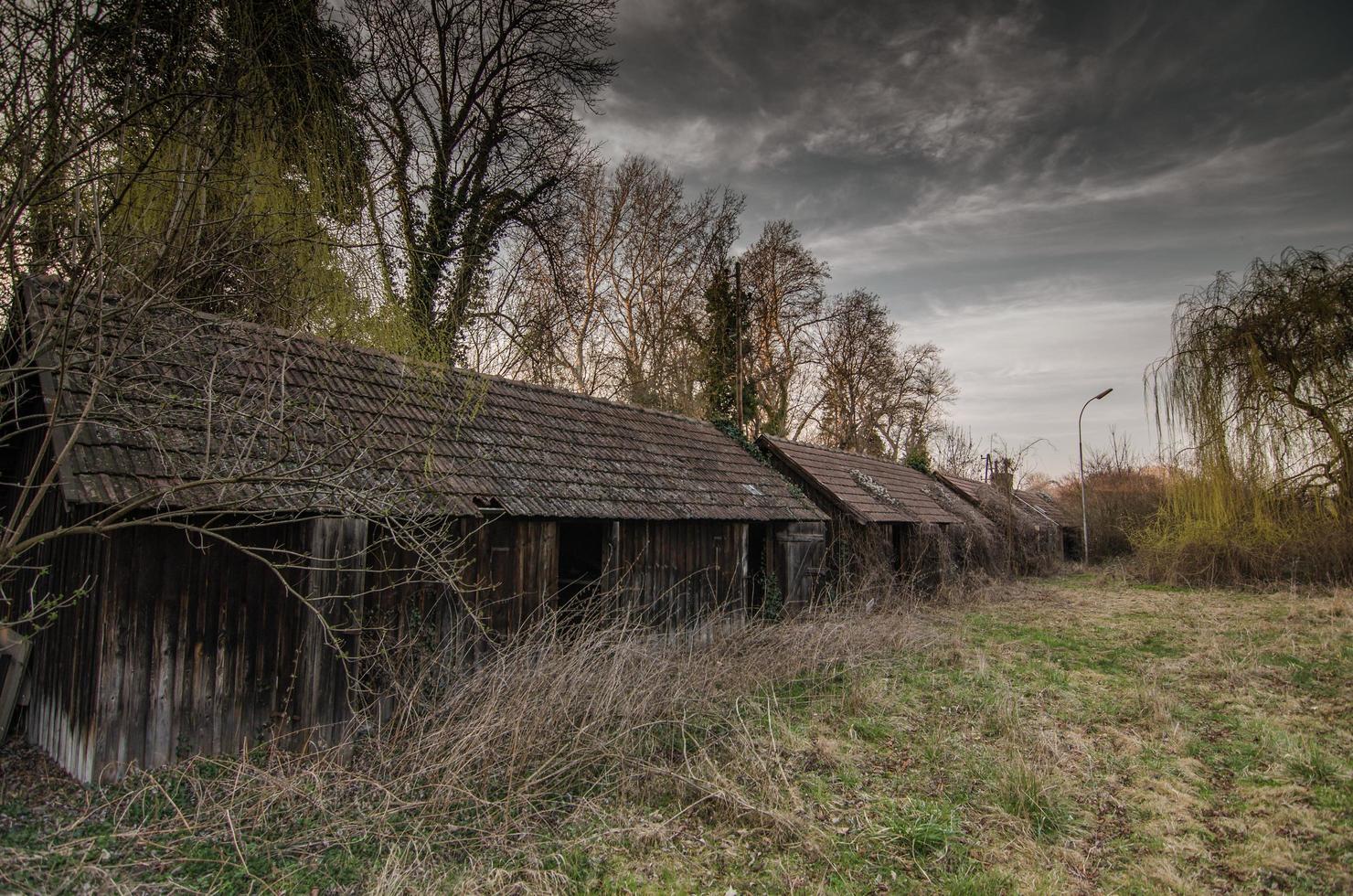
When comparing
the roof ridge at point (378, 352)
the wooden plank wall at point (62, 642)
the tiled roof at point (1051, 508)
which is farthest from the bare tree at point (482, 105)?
the tiled roof at point (1051, 508)

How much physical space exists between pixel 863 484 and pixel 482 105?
1340 centimetres

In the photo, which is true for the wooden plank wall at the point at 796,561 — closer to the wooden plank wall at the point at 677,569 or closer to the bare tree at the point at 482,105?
the wooden plank wall at the point at 677,569

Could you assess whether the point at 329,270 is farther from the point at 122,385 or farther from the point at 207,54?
the point at 122,385

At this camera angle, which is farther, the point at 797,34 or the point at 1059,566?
the point at 1059,566

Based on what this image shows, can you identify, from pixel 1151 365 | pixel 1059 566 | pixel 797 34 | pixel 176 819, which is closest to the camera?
pixel 176 819

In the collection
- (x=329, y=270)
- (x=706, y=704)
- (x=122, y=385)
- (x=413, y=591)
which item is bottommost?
(x=706, y=704)

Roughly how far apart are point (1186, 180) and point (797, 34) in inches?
340

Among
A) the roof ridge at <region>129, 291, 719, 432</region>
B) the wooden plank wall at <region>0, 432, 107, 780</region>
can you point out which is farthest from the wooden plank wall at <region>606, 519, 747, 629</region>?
the wooden plank wall at <region>0, 432, 107, 780</region>

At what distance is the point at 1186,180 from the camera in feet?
44.8

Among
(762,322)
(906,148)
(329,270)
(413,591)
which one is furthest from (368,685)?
(762,322)

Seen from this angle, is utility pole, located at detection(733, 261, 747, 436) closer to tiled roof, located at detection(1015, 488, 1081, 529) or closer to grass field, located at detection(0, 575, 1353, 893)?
grass field, located at detection(0, 575, 1353, 893)

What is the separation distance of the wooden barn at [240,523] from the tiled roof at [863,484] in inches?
271

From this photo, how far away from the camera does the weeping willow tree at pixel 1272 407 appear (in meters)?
13.2

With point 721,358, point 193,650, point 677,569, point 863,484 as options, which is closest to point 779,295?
point 721,358
